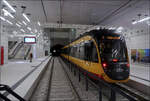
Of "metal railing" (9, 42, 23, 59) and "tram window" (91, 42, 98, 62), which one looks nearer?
"tram window" (91, 42, 98, 62)

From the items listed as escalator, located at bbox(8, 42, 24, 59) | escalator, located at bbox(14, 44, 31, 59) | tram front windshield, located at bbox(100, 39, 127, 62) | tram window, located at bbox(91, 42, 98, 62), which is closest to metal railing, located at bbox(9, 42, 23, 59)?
escalator, located at bbox(8, 42, 24, 59)

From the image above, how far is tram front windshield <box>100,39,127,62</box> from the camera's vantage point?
21.7ft

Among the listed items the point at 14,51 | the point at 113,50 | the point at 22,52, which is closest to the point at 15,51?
the point at 14,51

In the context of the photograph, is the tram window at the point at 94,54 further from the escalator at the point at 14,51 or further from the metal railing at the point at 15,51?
the metal railing at the point at 15,51

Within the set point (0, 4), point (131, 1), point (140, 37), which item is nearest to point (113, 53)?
point (131, 1)

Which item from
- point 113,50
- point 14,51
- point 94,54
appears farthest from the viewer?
point 14,51

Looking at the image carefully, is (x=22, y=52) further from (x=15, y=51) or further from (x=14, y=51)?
(x=14, y=51)

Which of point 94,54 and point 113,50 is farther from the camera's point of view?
point 94,54

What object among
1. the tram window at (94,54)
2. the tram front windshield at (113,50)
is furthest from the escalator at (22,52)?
the tram front windshield at (113,50)

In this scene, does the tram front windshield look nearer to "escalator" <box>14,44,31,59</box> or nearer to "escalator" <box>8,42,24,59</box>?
"escalator" <box>14,44,31,59</box>

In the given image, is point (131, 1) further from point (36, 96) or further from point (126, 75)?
point (36, 96)

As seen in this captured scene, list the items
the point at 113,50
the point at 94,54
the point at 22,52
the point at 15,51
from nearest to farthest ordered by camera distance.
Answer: the point at 113,50, the point at 94,54, the point at 15,51, the point at 22,52

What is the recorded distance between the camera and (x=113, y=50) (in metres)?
6.79

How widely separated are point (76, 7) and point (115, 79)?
6913 mm
